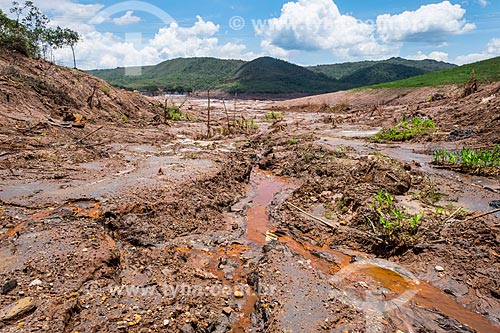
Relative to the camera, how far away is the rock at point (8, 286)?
330cm

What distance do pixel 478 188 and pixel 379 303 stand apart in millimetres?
5382

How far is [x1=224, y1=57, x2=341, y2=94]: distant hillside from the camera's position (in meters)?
84.8

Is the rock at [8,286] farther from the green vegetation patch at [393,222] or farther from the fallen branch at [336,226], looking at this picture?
the green vegetation patch at [393,222]

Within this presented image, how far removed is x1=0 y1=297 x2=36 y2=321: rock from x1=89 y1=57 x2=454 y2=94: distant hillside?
7877 cm

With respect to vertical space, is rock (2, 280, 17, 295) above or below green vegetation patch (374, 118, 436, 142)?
below

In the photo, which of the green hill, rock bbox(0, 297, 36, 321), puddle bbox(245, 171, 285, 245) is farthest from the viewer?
the green hill

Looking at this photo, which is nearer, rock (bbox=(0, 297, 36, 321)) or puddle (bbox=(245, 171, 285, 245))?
rock (bbox=(0, 297, 36, 321))

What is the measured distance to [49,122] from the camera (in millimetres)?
11781

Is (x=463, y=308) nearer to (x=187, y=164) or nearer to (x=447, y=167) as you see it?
(x=447, y=167)

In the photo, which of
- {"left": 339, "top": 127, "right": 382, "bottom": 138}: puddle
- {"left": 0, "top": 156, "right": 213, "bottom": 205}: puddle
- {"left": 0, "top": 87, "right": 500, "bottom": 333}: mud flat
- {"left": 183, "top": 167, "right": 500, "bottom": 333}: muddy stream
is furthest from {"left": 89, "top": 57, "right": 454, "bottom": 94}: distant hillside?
{"left": 183, "top": 167, "right": 500, "bottom": 333}: muddy stream

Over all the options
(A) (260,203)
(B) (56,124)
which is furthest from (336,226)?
(B) (56,124)

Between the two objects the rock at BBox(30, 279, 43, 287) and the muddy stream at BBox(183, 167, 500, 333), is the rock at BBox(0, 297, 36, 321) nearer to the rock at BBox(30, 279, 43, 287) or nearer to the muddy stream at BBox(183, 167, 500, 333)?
the rock at BBox(30, 279, 43, 287)

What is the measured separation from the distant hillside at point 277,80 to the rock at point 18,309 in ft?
258

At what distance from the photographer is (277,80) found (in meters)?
95.9
